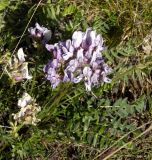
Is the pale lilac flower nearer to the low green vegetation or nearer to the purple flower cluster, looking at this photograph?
the purple flower cluster

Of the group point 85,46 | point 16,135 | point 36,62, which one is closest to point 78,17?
point 36,62

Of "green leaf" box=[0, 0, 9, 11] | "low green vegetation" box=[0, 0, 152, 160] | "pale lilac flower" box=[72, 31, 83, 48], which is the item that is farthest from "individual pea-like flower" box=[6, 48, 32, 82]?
"green leaf" box=[0, 0, 9, 11]

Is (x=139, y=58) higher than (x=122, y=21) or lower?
lower

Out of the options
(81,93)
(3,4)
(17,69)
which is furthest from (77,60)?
(3,4)

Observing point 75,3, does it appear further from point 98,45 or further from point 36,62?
point 98,45

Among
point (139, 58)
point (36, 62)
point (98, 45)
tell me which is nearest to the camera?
point (98, 45)

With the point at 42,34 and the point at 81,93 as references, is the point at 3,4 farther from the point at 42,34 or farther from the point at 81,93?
the point at 81,93
